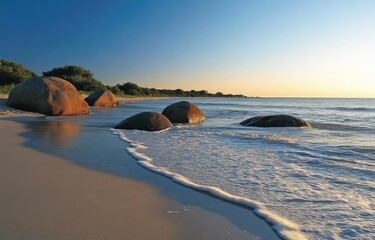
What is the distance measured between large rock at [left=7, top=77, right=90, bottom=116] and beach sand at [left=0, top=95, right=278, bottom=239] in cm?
845

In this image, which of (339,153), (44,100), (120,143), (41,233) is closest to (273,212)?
(41,233)

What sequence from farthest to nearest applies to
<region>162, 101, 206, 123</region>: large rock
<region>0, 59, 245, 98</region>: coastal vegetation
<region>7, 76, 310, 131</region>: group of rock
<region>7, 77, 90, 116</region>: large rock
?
<region>0, 59, 245, 98</region>: coastal vegetation
<region>7, 77, 90, 116</region>: large rock
<region>162, 101, 206, 123</region>: large rock
<region>7, 76, 310, 131</region>: group of rock

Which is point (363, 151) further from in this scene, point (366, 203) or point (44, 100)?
point (44, 100)

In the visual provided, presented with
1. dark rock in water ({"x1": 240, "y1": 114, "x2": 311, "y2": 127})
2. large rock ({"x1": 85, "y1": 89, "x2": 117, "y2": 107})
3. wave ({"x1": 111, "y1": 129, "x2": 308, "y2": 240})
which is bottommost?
wave ({"x1": 111, "y1": 129, "x2": 308, "y2": 240})

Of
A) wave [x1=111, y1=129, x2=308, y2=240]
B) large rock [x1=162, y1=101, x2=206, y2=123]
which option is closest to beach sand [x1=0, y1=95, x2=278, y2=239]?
wave [x1=111, y1=129, x2=308, y2=240]

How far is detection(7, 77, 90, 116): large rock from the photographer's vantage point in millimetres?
12297

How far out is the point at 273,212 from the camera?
8.99 ft

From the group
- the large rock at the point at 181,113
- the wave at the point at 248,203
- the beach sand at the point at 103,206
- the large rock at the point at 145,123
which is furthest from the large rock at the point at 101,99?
the wave at the point at 248,203

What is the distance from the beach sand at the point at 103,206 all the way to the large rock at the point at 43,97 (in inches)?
333

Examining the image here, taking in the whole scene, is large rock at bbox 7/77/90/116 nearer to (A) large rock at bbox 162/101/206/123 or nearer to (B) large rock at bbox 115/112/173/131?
(A) large rock at bbox 162/101/206/123

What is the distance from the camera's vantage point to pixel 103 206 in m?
2.70

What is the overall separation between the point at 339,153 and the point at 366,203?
2758 millimetres

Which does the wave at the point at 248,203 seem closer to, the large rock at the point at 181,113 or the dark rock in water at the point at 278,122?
the dark rock in water at the point at 278,122

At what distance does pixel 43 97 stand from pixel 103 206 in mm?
10741
